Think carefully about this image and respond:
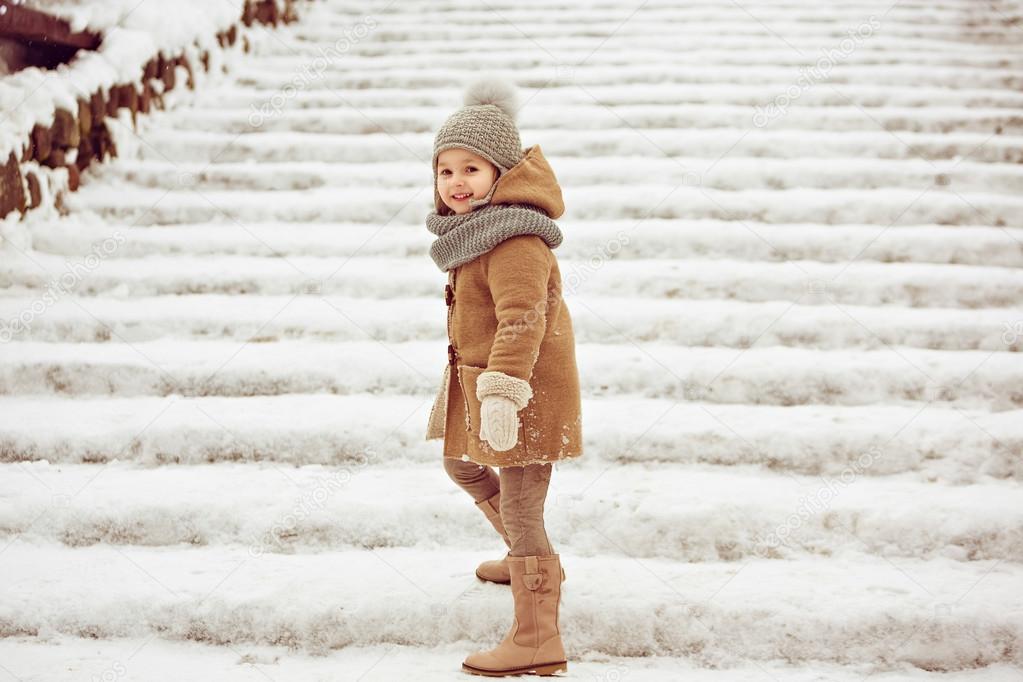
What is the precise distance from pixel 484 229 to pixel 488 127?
29cm

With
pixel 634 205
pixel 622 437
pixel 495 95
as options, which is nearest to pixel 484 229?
pixel 495 95

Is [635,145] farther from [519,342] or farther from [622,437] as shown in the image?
[519,342]

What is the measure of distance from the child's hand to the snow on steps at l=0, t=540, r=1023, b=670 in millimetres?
668

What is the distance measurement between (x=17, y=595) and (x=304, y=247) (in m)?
2.23

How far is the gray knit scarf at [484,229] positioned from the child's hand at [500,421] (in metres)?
0.40

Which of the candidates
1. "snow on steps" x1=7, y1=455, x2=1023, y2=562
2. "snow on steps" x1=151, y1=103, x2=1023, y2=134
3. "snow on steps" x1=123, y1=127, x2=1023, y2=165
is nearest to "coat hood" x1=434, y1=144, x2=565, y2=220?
"snow on steps" x1=7, y1=455, x2=1023, y2=562

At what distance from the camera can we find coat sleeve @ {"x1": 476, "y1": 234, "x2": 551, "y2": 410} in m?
2.09

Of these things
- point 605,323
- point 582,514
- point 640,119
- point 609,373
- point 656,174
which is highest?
point 640,119

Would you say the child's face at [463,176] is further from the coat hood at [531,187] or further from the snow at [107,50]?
the snow at [107,50]

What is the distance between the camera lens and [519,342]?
210 centimetres

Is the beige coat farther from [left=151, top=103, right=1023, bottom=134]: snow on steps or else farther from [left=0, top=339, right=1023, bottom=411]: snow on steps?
[left=151, top=103, right=1023, bottom=134]: snow on steps

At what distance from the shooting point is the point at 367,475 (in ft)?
10.1

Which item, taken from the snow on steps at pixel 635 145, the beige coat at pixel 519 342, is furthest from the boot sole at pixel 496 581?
the snow on steps at pixel 635 145

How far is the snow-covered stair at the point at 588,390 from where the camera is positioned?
8.07 feet
